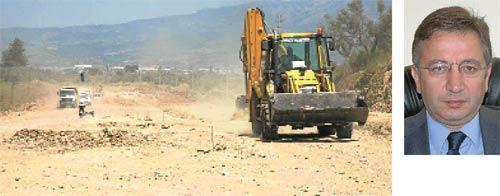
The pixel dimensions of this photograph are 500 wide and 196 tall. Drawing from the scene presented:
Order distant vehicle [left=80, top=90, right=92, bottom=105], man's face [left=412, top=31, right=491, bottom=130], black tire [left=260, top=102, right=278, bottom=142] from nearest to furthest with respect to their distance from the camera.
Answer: man's face [left=412, top=31, right=491, bottom=130] < distant vehicle [left=80, top=90, right=92, bottom=105] < black tire [left=260, top=102, right=278, bottom=142]

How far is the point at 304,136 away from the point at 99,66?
7.65 feet

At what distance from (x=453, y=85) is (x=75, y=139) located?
3.86 meters

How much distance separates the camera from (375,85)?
446 inches

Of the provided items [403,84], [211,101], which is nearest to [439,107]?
[403,84]

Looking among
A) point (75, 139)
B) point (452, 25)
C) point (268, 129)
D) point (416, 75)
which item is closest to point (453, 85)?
point (416, 75)

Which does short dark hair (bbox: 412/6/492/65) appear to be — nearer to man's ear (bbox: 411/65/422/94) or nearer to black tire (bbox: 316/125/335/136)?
man's ear (bbox: 411/65/422/94)

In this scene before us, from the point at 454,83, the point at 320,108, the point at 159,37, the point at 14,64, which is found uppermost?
the point at 159,37

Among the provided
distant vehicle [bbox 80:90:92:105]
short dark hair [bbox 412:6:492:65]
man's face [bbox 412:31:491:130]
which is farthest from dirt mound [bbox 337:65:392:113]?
distant vehicle [bbox 80:90:92:105]

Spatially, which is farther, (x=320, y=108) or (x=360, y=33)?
(x=360, y=33)

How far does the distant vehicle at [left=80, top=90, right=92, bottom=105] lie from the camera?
10904 millimetres

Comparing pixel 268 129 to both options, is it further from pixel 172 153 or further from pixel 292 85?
pixel 172 153

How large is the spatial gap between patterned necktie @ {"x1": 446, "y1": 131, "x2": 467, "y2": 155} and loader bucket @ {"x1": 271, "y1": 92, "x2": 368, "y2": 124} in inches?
45.0

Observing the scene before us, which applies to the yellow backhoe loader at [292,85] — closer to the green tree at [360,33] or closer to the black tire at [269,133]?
the black tire at [269,133]

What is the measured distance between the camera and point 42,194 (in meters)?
10.1
